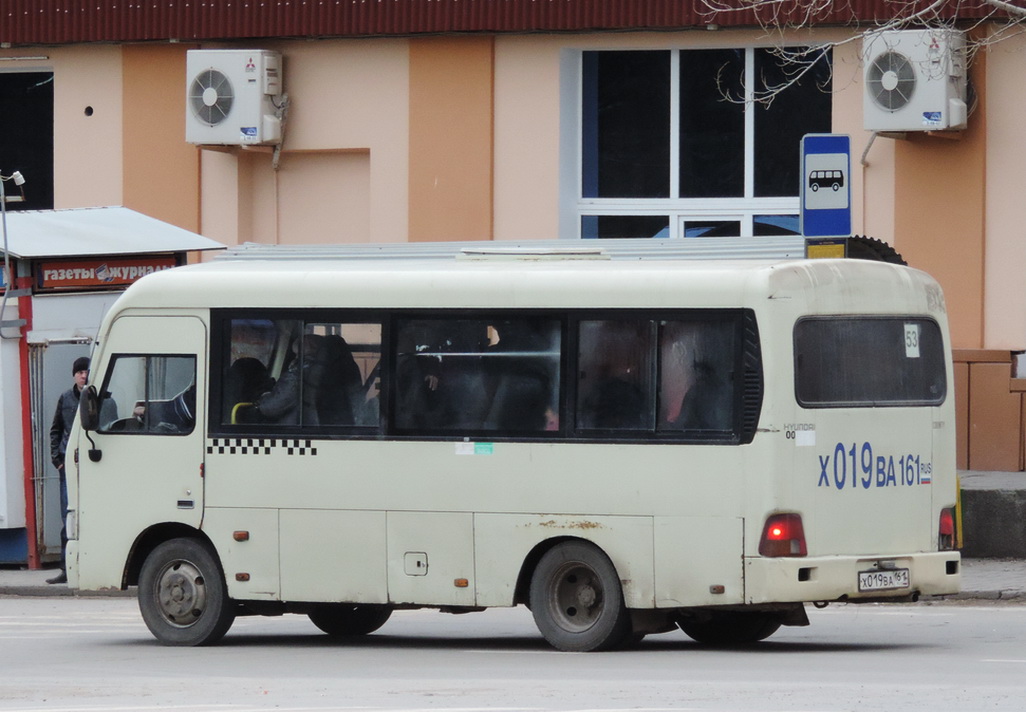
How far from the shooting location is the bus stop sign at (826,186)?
15.5 meters

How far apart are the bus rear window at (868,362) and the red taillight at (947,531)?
69 cm

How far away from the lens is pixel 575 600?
41.2 ft

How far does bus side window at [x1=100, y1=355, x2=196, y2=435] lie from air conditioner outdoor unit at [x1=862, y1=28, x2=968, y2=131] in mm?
9377

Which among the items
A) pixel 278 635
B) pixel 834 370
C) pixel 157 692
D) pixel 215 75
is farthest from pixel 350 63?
pixel 157 692

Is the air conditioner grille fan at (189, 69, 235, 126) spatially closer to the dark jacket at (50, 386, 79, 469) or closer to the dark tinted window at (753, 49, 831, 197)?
the dark jacket at (50, 386, 79, 469)

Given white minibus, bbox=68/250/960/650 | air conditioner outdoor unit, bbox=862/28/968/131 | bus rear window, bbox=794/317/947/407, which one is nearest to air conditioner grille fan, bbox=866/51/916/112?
air conditioner outdoor unit, bbox=862/28/968/131

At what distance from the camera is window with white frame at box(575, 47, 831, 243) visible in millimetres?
22125

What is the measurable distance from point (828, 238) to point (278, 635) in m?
5.04

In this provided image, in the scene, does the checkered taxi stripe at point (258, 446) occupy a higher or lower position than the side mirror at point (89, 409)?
lower

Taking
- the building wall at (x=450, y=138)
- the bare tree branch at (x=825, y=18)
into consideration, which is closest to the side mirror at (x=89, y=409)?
the bare tree branch at (x=825, y=18)

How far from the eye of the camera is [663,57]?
22.5m

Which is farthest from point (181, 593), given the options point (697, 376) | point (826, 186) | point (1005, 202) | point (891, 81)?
point (1005, 202)

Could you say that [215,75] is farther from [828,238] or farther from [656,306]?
[656,306]

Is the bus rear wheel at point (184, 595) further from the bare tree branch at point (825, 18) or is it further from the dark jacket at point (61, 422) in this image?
the bare tree branch at point (825, 18)
